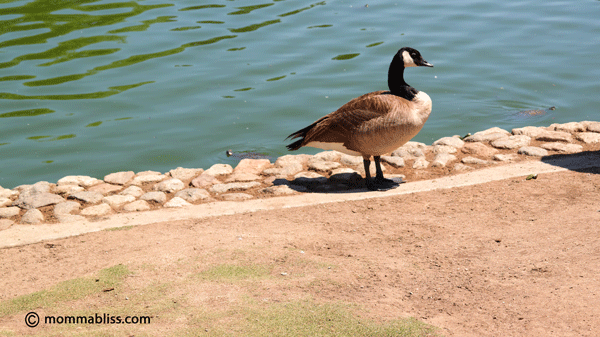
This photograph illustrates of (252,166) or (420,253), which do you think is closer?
(420,253)

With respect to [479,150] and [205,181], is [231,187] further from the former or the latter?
[479,150]

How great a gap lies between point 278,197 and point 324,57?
7165 millimetres

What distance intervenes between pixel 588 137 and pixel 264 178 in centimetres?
530

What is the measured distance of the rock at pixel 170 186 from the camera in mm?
8663

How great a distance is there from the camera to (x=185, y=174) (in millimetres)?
9281

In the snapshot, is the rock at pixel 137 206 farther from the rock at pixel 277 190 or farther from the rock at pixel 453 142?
the rock at pixel 453 142

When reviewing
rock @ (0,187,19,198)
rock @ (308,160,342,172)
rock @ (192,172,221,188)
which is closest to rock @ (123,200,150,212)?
rock @ (192,172,221,188)

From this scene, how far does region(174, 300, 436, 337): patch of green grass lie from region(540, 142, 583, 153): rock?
554cm

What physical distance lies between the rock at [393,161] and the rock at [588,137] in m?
2.99

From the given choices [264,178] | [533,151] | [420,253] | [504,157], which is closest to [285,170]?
[264,178]

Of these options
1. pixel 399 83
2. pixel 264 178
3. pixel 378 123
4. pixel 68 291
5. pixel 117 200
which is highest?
pixel 399 83

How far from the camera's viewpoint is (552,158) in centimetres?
889

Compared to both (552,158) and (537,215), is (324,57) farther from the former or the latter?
(537,215)

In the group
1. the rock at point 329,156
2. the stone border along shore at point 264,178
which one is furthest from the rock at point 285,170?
the rock at point 329,156
